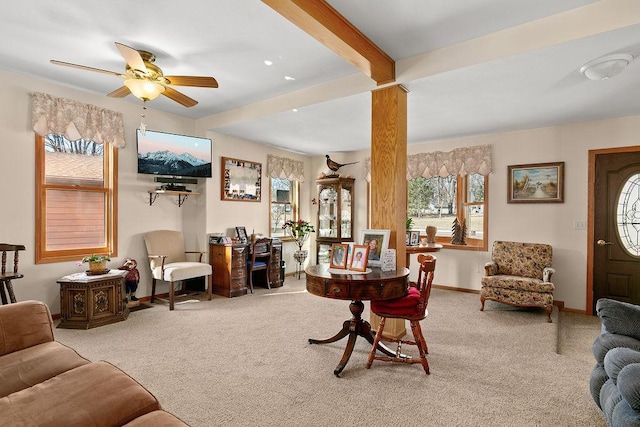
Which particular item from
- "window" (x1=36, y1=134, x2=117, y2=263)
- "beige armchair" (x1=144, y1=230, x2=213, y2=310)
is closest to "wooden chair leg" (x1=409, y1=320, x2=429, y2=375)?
"beige armchair" (x1=144, y1=230, x2=213, y2=310)

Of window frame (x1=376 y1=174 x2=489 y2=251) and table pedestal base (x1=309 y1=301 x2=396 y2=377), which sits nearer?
table pedestal base (x1=309 y1=301 x2=396 y2=377)

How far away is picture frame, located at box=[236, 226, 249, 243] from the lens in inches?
210

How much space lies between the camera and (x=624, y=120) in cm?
414

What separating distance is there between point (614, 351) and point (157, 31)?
365cm

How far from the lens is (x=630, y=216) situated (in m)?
4.12

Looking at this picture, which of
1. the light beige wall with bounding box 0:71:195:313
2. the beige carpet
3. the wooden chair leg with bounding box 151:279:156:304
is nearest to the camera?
the beige carpet

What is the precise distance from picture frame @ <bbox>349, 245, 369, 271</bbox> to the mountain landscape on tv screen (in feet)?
9.39

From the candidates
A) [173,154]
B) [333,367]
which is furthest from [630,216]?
[173,154]

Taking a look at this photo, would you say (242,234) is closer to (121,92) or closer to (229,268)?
(229,268)

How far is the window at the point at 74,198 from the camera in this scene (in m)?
3.68

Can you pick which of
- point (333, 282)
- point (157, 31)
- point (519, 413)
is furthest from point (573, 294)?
point (157, 31)

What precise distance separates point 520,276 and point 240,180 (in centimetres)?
435

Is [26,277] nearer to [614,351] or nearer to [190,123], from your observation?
[190,123]

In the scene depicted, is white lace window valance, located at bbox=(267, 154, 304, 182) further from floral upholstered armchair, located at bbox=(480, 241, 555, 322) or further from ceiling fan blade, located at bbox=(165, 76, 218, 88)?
floral upholstered armchair, located at bbox=(480, 241, 555, 322)
